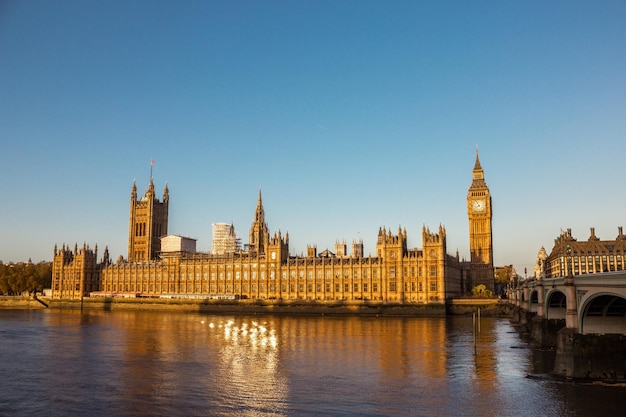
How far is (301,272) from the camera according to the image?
5945 inches

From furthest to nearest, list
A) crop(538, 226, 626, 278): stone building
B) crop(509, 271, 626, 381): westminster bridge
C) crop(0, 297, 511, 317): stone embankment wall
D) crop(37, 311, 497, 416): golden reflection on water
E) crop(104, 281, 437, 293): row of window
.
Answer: crop(538, 226, 626, 278): stone building
crop(104, 281, 437, 293): row of window
crop(0, 297, 511, 317): stone embankment wall
crop(509, 271, 626, 381): westminster bridge
crop(37, 311, 497, 416): golden reflection on water

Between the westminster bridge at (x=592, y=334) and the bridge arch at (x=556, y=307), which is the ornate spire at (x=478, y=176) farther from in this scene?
the westminster bridge at (x=592, y=334)

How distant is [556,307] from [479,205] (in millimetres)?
112894

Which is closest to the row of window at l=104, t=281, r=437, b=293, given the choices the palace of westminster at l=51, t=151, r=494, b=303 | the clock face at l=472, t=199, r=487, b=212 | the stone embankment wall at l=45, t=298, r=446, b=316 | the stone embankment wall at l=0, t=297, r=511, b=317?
the palace of westminster at l=51, t=151, r=494, b=303

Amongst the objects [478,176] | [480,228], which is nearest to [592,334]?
[480,228]

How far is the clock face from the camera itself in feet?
597

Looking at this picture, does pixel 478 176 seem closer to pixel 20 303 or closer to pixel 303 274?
pixel 303 274

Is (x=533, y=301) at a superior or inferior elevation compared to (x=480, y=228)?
inferior

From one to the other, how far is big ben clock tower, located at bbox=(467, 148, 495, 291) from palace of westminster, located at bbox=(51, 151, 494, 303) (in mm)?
303

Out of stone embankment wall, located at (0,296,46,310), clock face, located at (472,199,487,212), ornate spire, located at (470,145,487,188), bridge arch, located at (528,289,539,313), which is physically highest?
ornate spire, located at (470,145,487,188)

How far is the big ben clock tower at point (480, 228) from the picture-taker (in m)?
170

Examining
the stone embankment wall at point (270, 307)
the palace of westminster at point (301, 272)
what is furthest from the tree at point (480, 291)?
the stone embankment wall at point (270, 307)

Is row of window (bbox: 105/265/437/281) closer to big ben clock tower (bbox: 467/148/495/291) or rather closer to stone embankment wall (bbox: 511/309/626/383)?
big ben clock tower (bbox: 467/148/495/291)

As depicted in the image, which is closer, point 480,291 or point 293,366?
point 293,366
